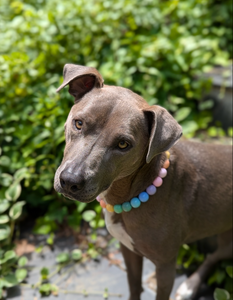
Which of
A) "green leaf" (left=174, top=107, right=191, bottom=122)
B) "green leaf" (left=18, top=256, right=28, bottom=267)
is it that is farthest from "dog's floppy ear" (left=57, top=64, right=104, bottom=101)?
"green leaf" (left=174, top=107, right=191, bottom=122)

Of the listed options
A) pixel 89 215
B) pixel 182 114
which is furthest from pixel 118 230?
pixel 182 114

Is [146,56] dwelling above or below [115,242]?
above

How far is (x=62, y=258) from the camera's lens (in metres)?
2.89

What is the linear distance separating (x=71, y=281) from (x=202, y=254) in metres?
1.14

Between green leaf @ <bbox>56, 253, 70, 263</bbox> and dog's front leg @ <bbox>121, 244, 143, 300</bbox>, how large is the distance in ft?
2.29

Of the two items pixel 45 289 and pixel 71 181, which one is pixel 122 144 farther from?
pixel 45 289

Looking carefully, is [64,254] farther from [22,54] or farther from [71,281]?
[22,54]

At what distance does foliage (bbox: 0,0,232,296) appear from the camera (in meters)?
3.17

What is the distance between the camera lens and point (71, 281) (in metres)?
2.76

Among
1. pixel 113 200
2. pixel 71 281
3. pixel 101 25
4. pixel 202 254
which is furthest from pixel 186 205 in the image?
pixel 101 25

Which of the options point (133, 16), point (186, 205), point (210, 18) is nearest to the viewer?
point (186, 205)

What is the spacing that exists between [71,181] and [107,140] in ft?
0.90

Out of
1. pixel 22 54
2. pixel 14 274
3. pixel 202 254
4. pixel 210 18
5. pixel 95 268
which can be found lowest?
pixel 202 254

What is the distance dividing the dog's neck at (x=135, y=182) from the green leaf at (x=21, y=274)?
4.07ft
